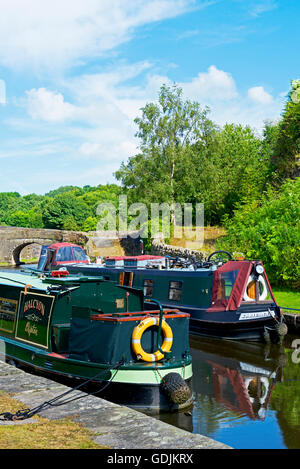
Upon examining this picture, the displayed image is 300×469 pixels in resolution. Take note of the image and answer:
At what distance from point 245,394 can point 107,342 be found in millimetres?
3929

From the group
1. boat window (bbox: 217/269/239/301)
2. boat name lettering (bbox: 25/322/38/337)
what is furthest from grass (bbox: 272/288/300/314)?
boat name lettering (bbox: 25/322/38/337)

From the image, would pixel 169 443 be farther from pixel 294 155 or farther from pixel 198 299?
pixel 294 155

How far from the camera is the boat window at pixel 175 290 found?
16.7 m

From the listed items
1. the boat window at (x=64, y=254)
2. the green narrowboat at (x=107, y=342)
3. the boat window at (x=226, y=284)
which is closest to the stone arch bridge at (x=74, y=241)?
the boat window at (x=64, y=254)

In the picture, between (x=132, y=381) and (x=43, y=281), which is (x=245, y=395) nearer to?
(x=132, y=381)

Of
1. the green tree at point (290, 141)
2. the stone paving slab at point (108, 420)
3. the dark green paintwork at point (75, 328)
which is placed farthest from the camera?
the green tree at point (290, 141)

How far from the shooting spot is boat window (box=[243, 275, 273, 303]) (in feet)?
50.7

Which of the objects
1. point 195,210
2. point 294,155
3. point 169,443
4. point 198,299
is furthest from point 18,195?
point 169,443

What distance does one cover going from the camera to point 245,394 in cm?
1086

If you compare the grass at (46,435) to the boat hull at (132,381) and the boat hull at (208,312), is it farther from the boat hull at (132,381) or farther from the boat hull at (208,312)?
the boat hull at (208,312)

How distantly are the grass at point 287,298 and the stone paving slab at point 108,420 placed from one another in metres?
11.6
